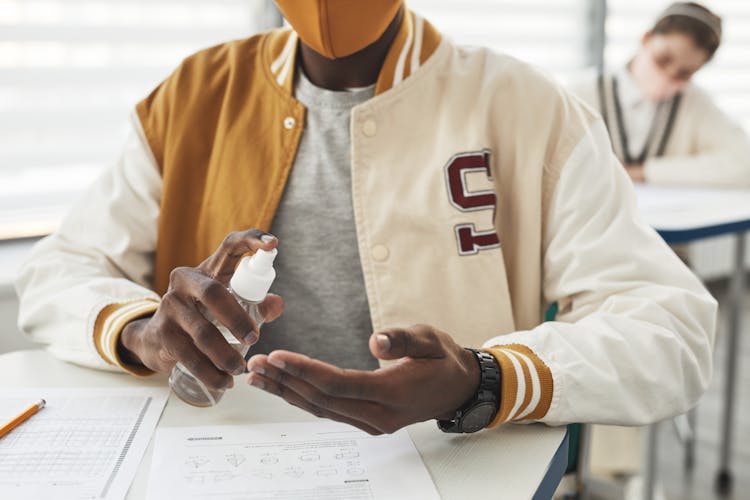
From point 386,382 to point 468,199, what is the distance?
424 millimetres

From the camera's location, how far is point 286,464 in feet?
2.43

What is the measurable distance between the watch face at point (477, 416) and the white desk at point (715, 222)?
112 centimetres

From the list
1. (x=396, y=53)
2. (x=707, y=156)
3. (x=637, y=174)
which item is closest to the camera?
(x=396, y=53)

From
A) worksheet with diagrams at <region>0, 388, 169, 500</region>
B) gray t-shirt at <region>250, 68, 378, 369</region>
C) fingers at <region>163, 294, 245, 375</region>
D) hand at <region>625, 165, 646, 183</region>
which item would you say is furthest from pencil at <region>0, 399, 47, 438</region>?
hand at <region>625, 165, 646, 183</region>

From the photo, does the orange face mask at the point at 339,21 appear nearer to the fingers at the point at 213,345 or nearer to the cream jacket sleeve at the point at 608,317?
the cream jacket sleeve at the point at 608,317

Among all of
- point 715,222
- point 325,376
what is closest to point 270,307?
point 325,376

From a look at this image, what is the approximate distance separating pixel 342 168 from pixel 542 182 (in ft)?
1.02

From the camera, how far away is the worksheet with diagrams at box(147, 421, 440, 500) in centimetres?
69

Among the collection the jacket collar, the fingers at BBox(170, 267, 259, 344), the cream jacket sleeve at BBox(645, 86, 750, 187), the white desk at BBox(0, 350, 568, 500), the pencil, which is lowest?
the cream jacket sleeve at BBox(645, 86, 750, 187)

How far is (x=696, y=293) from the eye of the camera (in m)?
0.95

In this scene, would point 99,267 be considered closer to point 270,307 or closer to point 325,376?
point 270,307

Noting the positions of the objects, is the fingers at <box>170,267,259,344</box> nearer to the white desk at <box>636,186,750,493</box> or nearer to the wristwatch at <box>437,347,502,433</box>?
the wristwatch at <box>437,347,502,433</box>

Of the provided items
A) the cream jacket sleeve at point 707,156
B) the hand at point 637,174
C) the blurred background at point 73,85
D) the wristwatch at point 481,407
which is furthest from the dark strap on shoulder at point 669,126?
the wristwatch at point 481,407

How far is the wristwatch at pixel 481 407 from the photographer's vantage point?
0.78m
